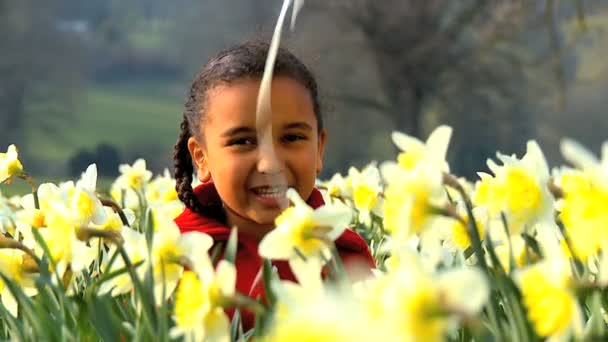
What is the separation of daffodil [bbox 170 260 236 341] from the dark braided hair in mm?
895

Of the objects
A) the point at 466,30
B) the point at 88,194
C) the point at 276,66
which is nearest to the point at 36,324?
the point at 88,194

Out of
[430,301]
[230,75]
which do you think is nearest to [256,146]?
[230,75]

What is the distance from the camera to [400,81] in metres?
15.9

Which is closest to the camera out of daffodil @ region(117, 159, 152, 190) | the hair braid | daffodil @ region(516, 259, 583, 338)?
daffodil @ region(516, 259, 583, 338)

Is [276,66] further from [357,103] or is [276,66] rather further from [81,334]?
[357,103]

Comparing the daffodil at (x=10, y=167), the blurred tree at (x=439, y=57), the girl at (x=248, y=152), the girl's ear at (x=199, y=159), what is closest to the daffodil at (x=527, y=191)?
the girl at (x=248, y=152)

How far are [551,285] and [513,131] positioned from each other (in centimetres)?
2130

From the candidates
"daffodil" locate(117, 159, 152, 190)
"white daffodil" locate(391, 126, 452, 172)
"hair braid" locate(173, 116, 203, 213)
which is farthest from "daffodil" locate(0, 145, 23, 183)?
"white daffodil" locate(391, 126, 452, 172)

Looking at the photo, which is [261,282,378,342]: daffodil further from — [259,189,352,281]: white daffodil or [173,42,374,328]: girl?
[173,42,374,328]: girl

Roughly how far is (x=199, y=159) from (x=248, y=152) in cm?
27

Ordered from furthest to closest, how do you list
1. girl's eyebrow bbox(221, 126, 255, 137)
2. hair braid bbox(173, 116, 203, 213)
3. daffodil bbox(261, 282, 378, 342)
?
hair braid bbox(173, 116, 203, 213), girl's eyebrow bbox(221, 126, 255, 137), daffodil bbox(261, 282, 378, 342)

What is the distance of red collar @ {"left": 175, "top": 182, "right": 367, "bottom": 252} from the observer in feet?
5.68

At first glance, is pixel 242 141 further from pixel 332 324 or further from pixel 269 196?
pixel 332 324

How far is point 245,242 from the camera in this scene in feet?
5.65
